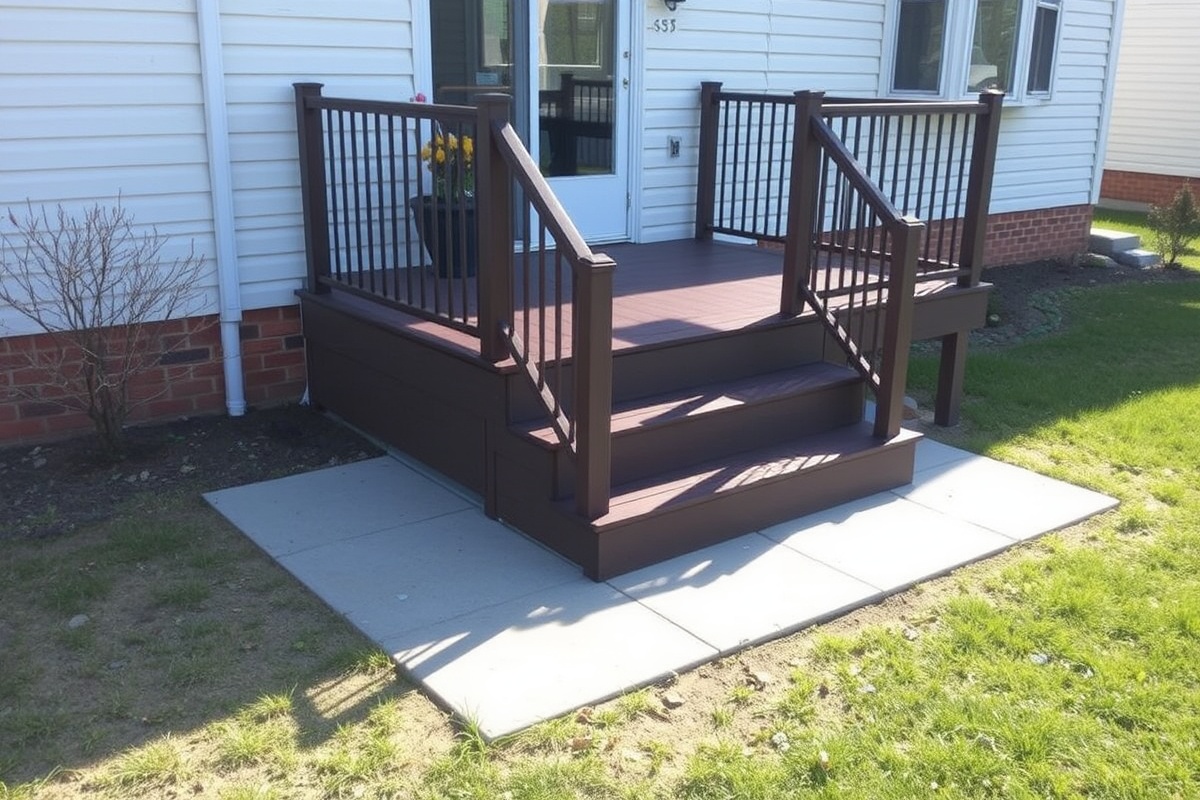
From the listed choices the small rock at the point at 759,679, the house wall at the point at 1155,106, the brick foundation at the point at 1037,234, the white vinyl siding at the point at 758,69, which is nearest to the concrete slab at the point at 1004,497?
the small rock at the point at 759,679

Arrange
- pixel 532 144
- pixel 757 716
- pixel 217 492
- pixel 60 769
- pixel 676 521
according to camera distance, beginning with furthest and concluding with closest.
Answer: pixel 532 144, pixel 217 492, pixel 676 521, pixel 757 716, pixel 60 769

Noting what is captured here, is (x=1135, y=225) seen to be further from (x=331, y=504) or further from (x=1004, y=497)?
(x=331, y=504)

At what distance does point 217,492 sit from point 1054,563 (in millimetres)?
3122

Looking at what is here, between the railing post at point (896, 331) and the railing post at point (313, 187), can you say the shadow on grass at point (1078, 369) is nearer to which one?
the railing post at point (896, 331)

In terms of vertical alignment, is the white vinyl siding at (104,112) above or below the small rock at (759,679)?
above

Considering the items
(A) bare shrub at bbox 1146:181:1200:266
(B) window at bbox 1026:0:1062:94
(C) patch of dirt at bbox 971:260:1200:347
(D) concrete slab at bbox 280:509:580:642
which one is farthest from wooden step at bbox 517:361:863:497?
(A) bare shrub at bbox 1146:181:1200:266

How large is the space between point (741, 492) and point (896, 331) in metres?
1.02

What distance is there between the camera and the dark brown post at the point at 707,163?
6.35 metres

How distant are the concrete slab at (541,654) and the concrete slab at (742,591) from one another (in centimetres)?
9

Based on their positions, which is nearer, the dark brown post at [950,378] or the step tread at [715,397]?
the step tread at [715,397]

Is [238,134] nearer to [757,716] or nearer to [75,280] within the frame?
[75,280]

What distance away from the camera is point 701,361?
14.4ft

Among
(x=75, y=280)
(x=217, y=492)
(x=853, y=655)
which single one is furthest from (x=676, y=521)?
(x=75, y=280)

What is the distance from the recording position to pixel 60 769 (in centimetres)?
260
